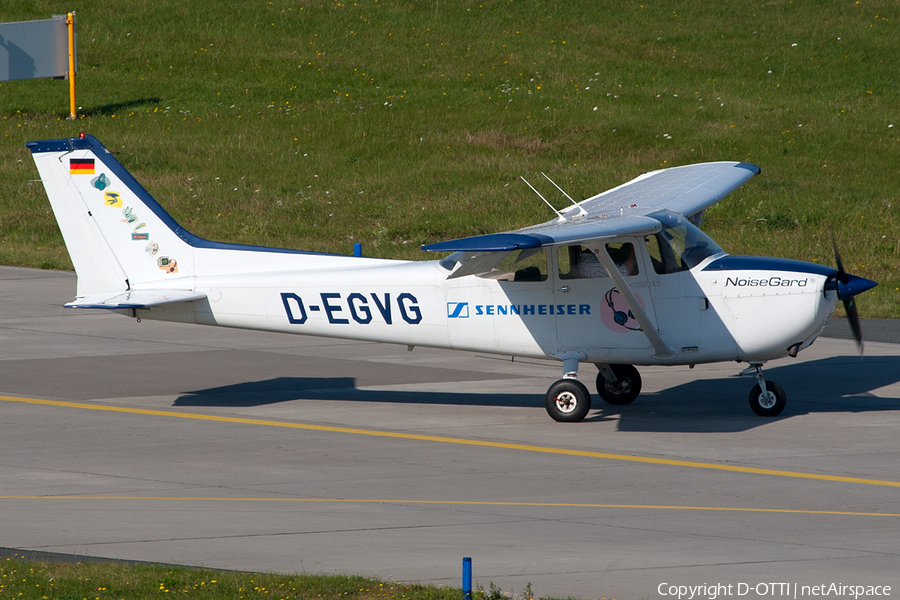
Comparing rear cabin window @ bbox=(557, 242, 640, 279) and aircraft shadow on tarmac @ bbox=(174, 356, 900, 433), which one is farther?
aircraft shadow on tarmac @ bbox=(174, 356, 900, 433)

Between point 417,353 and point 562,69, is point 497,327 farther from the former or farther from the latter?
point 562,69

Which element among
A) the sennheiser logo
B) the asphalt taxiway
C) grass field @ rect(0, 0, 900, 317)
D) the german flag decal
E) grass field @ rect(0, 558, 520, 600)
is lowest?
grass field @ rect(0, 558, 520, 600)

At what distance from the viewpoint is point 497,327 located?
12195 mm

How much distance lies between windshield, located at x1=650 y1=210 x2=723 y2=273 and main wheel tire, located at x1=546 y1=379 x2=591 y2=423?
1517mm

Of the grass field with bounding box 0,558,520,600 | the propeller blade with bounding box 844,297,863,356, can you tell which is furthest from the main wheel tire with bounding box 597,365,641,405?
the grass field with bounding box 0,558,520,600

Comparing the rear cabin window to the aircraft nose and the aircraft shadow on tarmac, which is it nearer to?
the aircraft shadow on tarmac

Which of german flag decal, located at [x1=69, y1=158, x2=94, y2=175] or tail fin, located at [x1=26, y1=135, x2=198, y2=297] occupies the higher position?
german flag decal, located at [x1=69, y1=158, x2=94, y2=175]

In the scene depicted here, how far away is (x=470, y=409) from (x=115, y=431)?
12.8ft

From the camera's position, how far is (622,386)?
1290 centimetres

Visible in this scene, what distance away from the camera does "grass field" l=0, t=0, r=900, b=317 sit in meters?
27.6

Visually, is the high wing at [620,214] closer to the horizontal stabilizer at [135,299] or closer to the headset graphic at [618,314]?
the headset graphic at [618,314]

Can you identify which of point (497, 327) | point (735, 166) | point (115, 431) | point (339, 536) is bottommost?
point (339, 536)

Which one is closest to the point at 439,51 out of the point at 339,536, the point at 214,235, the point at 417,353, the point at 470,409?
the point at 214,235

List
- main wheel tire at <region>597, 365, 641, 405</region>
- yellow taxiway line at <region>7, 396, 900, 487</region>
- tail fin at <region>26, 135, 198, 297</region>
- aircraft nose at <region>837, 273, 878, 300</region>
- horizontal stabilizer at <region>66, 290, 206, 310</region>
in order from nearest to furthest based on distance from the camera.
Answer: yellow taxiway line at <region>7, 396, 900, 487</region>
aircraft nose at <region>837, 273, 878, 300</region>
horizontal stabilizer at <region>66, 290, 206, 310</region>
tail fin at <region>26, 135, 198, 297</region>
main wheel tire at <region>597, 365, 641, 405</region>
